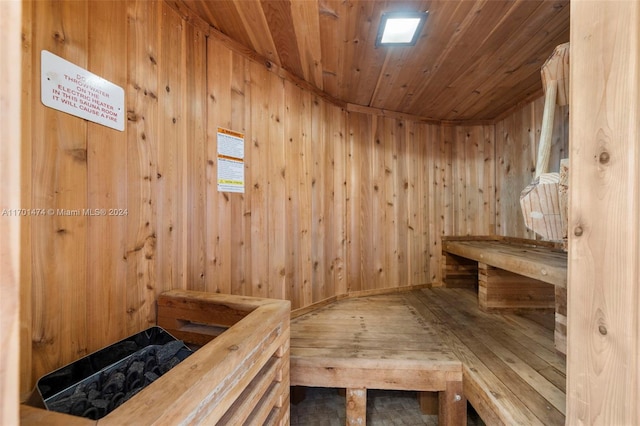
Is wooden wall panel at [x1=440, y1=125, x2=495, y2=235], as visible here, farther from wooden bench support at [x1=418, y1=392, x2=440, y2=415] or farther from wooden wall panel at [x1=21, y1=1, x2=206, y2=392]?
wooden wall panel at [x1=21, y1=1, x2=206, y2=392]

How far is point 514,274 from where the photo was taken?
2.22m

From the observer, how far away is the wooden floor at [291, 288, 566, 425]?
1.22 meters

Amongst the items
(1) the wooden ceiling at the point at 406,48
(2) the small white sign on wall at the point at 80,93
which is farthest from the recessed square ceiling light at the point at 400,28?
(2) the small white sign on wall at the point at 80,93

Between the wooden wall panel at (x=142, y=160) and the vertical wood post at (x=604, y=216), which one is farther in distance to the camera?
the wooden wall panel at (x=142, y=160)

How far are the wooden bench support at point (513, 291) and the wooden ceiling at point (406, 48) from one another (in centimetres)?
160

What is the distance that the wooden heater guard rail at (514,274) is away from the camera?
4.80 ft

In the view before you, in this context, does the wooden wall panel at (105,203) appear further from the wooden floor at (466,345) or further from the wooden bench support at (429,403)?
the wooden bench support at (429,403)

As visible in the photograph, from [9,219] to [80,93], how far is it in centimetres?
90

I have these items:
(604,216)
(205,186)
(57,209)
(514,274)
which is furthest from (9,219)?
(514,274)

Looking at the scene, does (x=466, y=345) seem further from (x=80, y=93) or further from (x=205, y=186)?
(x=80, y=93)

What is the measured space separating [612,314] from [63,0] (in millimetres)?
1883

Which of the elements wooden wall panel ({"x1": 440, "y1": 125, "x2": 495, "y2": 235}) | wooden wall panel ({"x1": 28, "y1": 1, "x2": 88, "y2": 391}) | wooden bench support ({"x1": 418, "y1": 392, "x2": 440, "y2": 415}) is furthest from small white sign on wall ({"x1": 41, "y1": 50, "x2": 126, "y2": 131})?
wooden wall panel ({"x1": 440, "y1": 125, "x2": 495, "y2": 235})

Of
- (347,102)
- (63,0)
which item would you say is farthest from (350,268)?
(63,0)

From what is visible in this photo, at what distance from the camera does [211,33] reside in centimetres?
157
